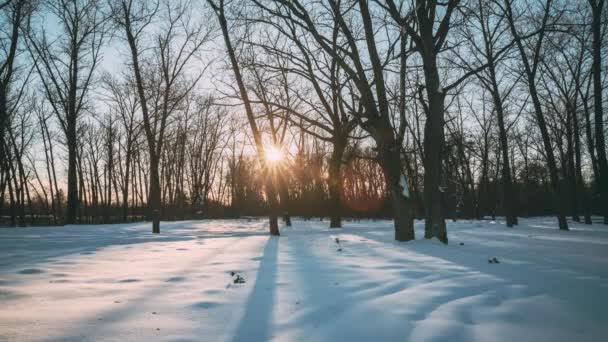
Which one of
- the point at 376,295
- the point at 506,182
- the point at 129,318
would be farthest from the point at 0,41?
the point at 506,182

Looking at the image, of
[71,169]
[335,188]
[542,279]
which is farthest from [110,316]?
[71,169]

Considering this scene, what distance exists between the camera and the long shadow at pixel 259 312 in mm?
2006

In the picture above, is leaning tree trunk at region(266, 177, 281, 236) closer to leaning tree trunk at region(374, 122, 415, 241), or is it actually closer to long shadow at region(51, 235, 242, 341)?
leaning tree trunk at region(374, 122, 415, 241)

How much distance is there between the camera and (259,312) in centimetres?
241

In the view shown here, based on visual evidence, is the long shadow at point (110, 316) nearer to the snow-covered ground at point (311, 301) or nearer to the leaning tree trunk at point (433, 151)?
the snow-covered ground at point (311, 301)

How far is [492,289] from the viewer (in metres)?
2.95

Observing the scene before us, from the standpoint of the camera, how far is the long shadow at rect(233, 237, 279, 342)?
2006 millimetres

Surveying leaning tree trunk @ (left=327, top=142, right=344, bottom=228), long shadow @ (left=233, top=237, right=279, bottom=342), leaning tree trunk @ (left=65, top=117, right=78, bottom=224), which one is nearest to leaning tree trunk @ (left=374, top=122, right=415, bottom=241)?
long shadow @ (left=233, top=237, right=279, bottom=342)

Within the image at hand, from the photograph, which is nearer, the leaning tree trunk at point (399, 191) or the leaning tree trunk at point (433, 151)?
the leaning tree trunk at point (433, 151)

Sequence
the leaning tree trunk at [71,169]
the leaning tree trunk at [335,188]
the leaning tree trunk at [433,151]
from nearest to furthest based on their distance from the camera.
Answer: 1. the leaning tree trunk at [433,151]
2. the leaning tree trunk at [335,188]
3. the leaning tree trunk at [71,169]

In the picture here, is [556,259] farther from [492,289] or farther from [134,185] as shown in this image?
[134,185]

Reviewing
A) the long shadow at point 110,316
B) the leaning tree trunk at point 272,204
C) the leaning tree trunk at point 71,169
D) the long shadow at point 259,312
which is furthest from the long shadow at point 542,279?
the leaning tree trunk at point 71,169

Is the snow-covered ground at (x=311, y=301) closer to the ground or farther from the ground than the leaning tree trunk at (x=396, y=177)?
closer to the ground

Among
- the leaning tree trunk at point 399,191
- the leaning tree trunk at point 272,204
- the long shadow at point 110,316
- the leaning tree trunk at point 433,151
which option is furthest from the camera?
the leaning tree trunk at point 272,204
